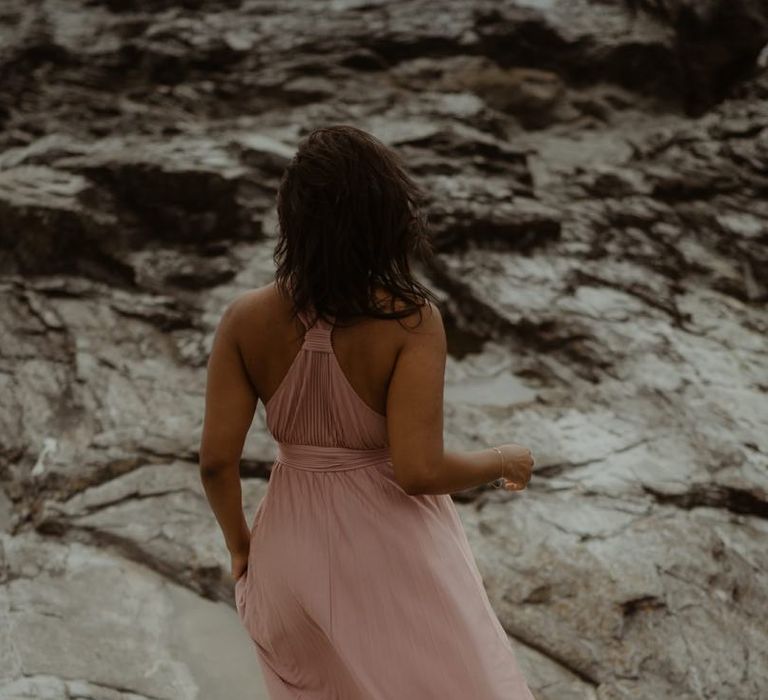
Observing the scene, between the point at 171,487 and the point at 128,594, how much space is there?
631 mm

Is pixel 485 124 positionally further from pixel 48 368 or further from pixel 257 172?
pixel 48 368

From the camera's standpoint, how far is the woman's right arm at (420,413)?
5.65 feet

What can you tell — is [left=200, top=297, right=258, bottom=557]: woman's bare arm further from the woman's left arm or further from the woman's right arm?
the woman's right arm

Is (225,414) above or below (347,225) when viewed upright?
below

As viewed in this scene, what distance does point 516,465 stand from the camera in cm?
200

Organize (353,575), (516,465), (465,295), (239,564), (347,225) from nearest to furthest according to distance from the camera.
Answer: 1. (347,225)
2. (353,575)
3. (516,465)
4. (239,564)
5. (465,295)

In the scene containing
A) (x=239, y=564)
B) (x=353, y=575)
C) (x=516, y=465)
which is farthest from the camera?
(x=239, y=564)

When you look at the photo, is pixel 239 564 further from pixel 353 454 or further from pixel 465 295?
pixel 465 295

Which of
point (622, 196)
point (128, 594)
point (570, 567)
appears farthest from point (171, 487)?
point (622, 196)

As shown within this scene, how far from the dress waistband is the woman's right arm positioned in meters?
0.14

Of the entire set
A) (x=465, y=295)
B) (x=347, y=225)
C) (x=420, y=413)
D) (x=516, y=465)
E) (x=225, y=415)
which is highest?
(x=347, y=225)

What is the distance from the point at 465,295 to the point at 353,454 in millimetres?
3666

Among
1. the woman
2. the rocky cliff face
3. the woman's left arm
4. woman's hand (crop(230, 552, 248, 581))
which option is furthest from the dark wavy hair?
the rocky cliff face

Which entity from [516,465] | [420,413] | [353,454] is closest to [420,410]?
[420,413]
